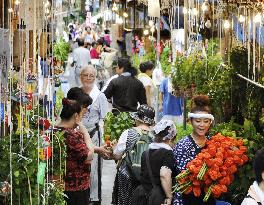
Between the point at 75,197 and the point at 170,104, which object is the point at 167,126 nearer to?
the point at 75,197

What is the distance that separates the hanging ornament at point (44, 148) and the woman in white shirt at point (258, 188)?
5.96 ft

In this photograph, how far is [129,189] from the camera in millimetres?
9320

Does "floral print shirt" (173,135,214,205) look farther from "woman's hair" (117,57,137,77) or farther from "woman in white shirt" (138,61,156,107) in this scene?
"woman in white shirt" (138,61,156,107)

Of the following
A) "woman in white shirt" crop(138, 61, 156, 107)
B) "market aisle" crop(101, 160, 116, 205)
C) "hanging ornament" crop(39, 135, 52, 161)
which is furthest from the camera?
"woman in white shirt" crop(138, 61, 156, 107)

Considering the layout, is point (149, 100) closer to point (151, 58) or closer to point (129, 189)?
point (151, 58)

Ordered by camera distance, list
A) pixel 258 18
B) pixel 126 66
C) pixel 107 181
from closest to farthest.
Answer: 1. pixel 258 18
2. pixel 107 181
3. pixel 126 66

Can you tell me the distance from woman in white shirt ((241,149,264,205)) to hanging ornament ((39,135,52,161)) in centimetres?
182

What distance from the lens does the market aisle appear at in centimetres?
1195

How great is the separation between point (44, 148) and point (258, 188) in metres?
1.95

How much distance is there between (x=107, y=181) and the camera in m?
13.3

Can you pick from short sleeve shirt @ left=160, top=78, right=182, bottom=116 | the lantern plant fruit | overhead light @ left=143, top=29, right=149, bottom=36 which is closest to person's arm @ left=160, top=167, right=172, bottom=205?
the lantern plant fruit

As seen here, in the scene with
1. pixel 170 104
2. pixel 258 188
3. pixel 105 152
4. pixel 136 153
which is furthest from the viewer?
pixel 170 104

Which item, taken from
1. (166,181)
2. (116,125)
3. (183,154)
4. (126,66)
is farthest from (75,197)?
(126,66)

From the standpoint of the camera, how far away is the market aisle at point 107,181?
470 inches
